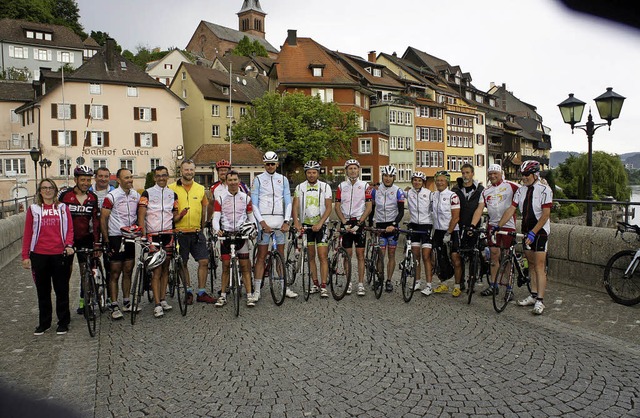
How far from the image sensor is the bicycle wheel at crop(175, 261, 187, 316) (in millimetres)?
8711

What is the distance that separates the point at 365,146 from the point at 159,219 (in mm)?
58804

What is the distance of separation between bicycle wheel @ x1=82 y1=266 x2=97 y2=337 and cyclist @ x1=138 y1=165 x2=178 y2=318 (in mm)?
970

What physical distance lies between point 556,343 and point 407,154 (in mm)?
68101

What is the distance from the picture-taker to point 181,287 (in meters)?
8.91

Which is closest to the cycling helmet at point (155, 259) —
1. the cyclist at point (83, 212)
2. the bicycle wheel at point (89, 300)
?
the cyclist at point (83, 212)

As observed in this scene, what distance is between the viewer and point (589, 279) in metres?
10.2

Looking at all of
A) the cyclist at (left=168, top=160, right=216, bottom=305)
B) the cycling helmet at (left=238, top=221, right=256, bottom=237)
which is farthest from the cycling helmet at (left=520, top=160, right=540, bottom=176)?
the cyclist at (left=168, top=160, right=216, bottom=305)

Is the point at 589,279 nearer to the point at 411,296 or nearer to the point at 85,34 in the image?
the point at 411,296

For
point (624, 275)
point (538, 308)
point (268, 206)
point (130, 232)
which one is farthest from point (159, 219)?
point (624, 275)

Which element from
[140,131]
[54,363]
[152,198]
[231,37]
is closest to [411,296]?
[152,198]

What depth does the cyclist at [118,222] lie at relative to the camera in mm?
8641

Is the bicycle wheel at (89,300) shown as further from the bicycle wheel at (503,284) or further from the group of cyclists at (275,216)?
the bicycle wheel at (503,284)

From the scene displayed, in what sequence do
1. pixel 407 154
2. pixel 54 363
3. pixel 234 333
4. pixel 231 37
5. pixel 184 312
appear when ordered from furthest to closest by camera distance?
pixel 231 37, pixel 407 154, pixel 184 312, pixel 234 333, pixel 54 363

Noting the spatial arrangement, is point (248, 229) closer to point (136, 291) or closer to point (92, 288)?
point (136, 291)
